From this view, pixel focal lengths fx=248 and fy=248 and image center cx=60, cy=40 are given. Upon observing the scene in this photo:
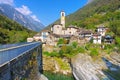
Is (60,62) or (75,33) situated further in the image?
(75,33)

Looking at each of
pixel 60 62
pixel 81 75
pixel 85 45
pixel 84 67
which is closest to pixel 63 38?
pixel 85 45

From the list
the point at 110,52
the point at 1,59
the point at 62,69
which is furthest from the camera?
the point at 110,52

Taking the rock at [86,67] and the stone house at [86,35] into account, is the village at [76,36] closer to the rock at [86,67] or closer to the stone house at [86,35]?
the stone house at [86,35]

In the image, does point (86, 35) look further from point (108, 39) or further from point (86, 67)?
point (86, 67)

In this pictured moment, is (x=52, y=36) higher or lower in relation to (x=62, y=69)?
higher

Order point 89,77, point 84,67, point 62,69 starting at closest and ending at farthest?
point 89,77 < point 84,67 < point 62,69

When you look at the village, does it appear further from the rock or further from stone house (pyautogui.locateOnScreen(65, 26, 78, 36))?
the rock

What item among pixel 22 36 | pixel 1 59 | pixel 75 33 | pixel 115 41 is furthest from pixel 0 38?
pixel 1 59

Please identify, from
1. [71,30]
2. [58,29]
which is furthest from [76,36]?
[58,29]

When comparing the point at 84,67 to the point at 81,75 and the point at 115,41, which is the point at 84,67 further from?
the point at 115,41

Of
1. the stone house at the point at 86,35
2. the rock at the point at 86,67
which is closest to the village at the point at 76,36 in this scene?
the stone house at the point at 86,35

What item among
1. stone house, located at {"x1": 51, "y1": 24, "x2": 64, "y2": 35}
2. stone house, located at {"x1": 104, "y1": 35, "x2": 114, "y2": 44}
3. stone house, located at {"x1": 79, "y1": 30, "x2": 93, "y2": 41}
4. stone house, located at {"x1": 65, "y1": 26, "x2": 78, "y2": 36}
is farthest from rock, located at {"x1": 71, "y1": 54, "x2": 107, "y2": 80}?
stone house, located at {"x1": 51, "y1": 24, "x2": 64, "y2": 35}

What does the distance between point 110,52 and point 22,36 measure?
118 feet

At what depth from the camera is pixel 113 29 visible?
98.3 meters
